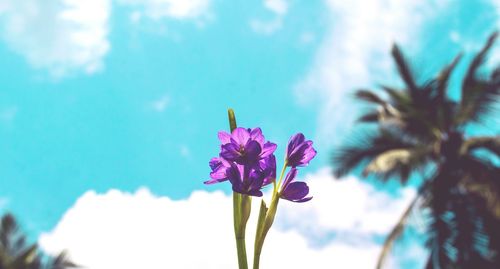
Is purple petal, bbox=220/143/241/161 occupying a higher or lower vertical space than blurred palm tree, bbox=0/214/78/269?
lower

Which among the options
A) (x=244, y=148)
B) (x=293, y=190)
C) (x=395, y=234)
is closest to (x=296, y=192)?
(x=293, y=190)

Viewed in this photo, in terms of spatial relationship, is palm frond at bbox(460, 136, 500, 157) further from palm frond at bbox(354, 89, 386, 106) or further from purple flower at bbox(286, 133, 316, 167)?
purple flower at bbox(286, 133, 316, 167)

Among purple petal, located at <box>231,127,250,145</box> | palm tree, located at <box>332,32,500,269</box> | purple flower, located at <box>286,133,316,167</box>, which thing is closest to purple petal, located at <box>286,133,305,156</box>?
purple flower, located at <box>286,133,316,167</box>

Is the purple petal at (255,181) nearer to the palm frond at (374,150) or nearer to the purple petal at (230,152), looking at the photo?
the purple petal at (230,152)

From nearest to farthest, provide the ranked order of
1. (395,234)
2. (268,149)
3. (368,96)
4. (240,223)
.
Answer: (240,223) → (268,149) → (395,234) → (368,96)

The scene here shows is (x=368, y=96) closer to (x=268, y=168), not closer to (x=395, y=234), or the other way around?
(x=395, y=234)

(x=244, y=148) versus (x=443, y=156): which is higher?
(x=443, y=156)

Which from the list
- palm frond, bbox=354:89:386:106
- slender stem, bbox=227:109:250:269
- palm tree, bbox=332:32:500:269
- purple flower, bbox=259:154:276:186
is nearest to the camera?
slender stem, bbox=227:109:250:269

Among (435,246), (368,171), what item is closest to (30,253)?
(368,171)
